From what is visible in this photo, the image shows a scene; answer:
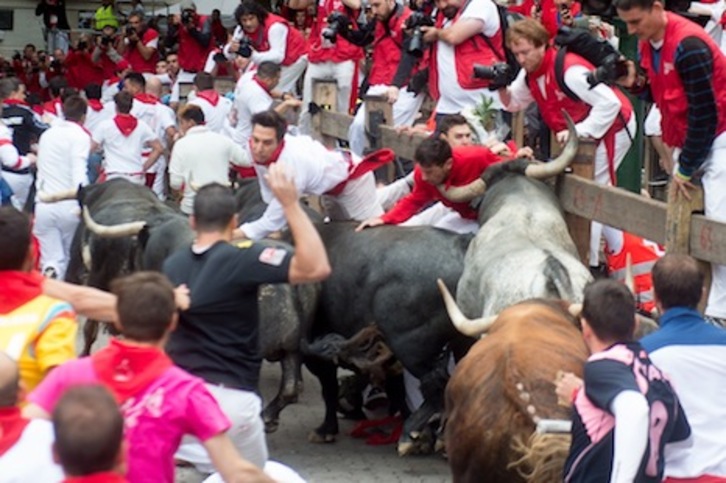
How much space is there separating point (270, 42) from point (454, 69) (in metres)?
5.72

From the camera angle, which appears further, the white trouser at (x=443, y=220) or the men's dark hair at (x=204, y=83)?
the men's dark hair at (x=204, y=83)

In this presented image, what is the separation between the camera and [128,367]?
210 inches

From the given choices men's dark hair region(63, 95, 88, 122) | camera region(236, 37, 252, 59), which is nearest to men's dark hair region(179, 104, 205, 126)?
men's dark hair region(63, 95, 88, 122)

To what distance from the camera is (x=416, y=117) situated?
1391 centimetres

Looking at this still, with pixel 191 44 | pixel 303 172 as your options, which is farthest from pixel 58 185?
pixel 191 44

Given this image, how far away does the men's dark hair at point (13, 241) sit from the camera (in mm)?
5883

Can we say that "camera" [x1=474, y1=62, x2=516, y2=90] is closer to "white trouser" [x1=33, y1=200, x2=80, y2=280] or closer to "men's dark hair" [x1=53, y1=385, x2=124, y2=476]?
"white trouser" [x1=33, y1=200, x2=80, y2=280]

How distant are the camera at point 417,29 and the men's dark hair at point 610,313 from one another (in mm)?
7112

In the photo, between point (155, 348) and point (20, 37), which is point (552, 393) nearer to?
point (155, 348)

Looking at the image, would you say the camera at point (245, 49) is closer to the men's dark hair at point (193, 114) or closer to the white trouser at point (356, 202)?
the men's dark hair at point (193, 114)

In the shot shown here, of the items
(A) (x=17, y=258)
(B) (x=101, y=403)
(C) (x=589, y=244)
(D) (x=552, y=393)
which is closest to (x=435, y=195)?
(C) (x=589, y=244)

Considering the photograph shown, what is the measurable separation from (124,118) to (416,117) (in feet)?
12.7

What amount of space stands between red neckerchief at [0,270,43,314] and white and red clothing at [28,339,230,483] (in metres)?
0.53

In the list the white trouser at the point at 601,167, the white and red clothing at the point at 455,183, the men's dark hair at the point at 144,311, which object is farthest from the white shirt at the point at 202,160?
the men's dark hair at the point at 144,311
